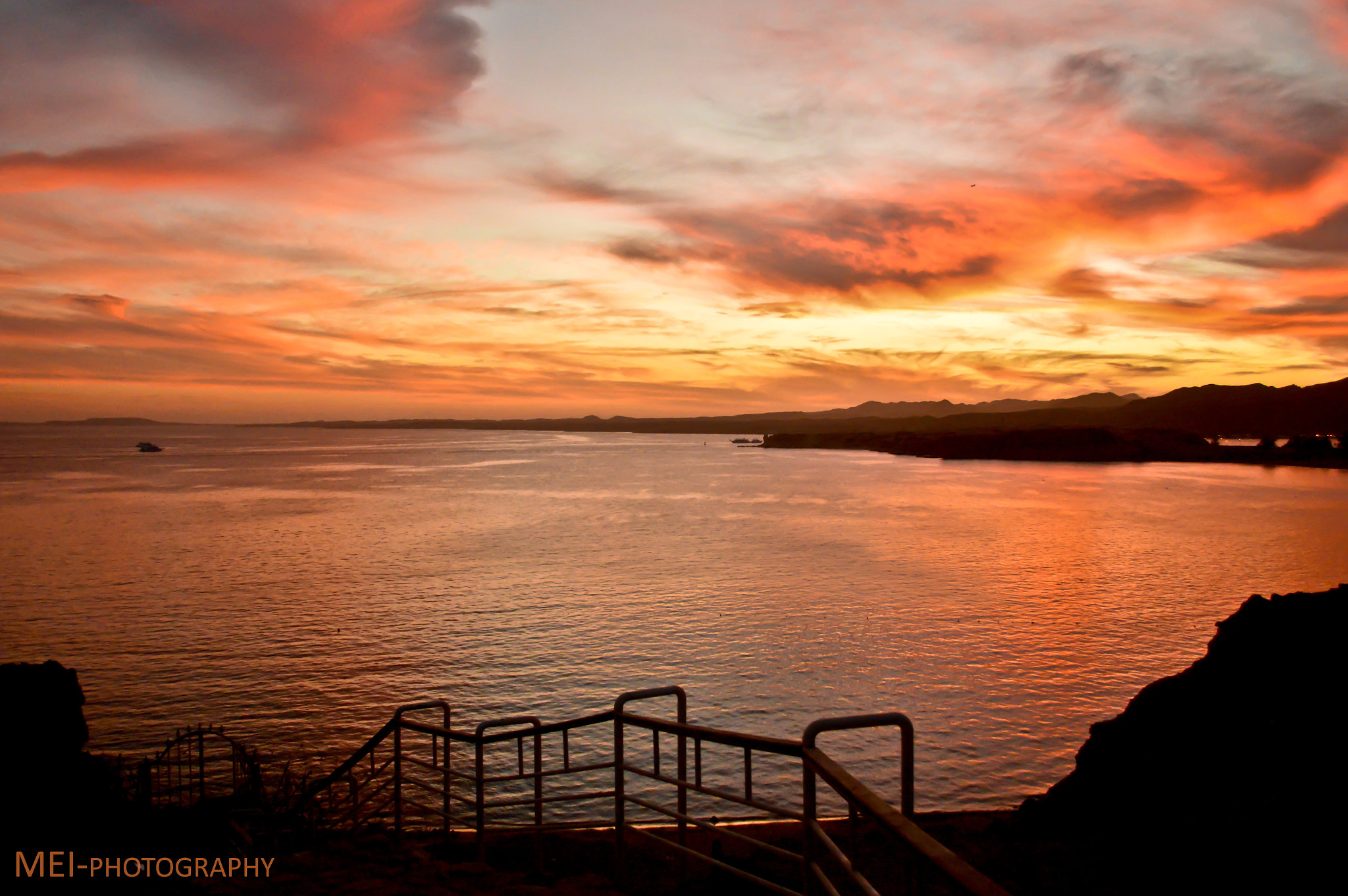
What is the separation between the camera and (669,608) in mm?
24297

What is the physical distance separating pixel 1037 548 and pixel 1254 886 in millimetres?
33436

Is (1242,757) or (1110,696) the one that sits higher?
(1242,757)

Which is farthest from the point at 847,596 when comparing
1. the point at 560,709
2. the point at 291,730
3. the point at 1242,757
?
the point at 1242,757

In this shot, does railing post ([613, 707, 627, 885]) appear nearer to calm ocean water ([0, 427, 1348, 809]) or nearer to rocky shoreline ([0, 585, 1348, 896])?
rocky shoreline ([0, 585, 1348, 896])

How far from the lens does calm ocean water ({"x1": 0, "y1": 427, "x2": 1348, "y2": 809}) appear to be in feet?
49.0

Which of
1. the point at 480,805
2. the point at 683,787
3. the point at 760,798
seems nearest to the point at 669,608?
the point at 760,798

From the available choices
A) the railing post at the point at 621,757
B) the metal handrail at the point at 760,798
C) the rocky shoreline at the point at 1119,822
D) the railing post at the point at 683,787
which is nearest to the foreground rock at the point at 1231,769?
the rocky shoreline at the point at 1119,822

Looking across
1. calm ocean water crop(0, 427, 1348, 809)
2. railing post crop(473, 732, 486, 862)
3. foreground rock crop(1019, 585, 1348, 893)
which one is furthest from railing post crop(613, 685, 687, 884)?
calm ocean water crop(0, 427, 1348, 809)

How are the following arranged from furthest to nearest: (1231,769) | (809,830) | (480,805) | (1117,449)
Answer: (1117,449) → (480,805) → (1231,769) → (809,830)

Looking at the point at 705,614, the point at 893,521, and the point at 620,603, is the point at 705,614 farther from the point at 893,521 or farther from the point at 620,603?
the point at 893,521

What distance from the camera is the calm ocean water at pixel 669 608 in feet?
49.0

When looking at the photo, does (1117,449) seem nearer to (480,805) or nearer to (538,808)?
(538,808)

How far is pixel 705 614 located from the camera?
2338 centimetres

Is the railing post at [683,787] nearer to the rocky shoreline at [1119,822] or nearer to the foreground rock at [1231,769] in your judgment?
the rocky shoreline at [1119,822]
